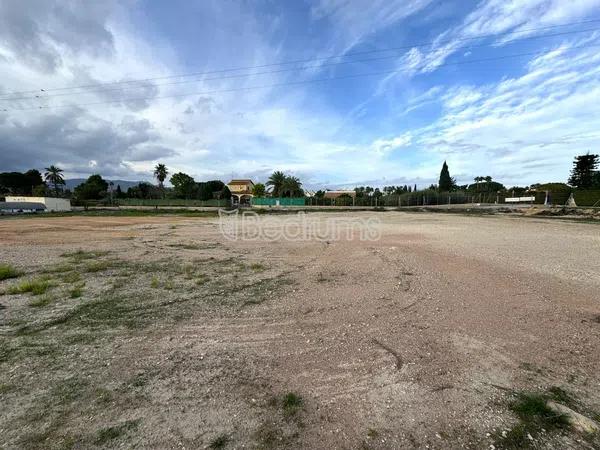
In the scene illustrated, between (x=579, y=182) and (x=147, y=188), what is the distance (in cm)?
11989

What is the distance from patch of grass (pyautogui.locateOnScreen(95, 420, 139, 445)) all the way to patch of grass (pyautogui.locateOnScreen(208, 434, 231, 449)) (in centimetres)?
74

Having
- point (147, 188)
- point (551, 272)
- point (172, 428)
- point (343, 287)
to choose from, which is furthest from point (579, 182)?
point (147, 188)

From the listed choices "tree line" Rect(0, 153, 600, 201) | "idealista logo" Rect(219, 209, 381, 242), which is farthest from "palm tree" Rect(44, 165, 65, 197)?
"idealista logo" Rect(219, 209, 381, 242)

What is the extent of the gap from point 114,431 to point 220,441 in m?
0.93

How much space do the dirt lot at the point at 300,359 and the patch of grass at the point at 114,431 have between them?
1 centimetres

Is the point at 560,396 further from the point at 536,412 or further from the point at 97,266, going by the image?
the point at 97,266

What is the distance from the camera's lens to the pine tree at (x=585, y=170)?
6575 centimetres

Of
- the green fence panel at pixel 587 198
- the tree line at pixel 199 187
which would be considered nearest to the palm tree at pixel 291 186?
the tree line at pixel 199 187

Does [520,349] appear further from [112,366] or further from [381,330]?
[112,366]

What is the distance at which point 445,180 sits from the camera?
8419 cm

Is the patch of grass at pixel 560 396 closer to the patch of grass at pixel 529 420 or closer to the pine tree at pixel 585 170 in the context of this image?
the patch of grass at pixel 529 420

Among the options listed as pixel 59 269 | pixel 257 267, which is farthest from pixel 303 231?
pixel 59 269

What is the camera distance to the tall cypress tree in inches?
3297

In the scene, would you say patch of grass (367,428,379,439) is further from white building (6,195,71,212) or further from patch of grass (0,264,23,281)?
white building (6,195,71,212)
